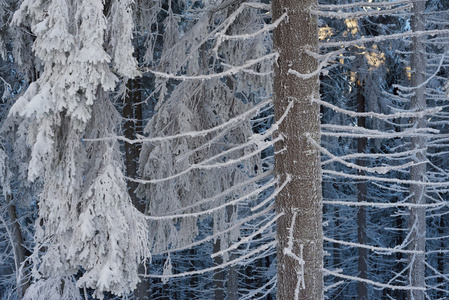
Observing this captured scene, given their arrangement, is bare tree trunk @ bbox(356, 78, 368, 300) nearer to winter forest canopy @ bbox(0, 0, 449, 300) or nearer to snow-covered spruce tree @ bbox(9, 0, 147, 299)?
winter forest canopy @ bbox(0, 0, 449, 300)

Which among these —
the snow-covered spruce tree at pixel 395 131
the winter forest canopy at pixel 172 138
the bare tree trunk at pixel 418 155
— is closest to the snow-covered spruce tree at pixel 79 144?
the winter forest canopy at pixel 172 138

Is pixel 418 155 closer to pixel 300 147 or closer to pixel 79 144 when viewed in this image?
pixel 300 147

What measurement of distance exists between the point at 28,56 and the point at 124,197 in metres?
5.01

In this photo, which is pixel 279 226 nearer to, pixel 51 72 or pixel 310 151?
pixel 310 151

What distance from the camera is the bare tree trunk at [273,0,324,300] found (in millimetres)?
3184

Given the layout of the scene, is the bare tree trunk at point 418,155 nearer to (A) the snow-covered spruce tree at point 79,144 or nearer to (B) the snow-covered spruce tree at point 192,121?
(B) the snow-covered spruce tree at point 192,121

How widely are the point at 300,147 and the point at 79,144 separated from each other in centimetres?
242

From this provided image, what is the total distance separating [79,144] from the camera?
427cm

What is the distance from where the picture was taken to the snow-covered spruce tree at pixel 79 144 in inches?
146

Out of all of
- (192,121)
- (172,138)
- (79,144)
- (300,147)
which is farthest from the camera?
(192,121)

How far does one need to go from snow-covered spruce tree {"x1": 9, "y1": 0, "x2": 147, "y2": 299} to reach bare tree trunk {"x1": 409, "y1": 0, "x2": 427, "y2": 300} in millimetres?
6178

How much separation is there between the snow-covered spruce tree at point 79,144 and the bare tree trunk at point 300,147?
1.60m

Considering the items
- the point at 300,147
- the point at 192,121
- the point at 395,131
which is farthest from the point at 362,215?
the point at 300,147

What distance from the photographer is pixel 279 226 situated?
335 centimetres
